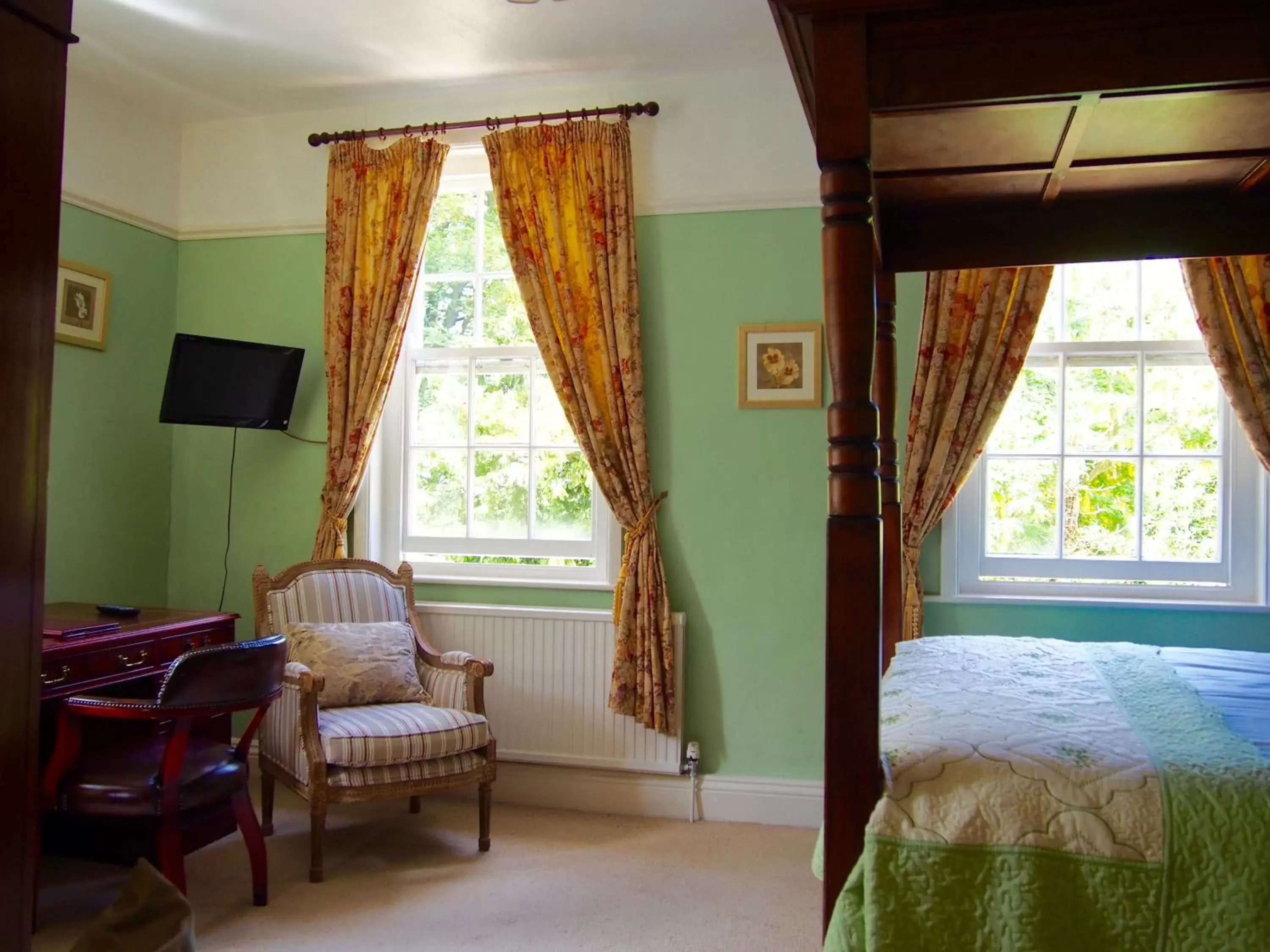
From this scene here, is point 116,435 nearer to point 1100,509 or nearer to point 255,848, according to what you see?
point 255,848

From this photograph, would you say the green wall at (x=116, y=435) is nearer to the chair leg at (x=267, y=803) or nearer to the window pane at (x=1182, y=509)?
the chair leg at (x=267, y=803)

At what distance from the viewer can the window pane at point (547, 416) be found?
13.7ft

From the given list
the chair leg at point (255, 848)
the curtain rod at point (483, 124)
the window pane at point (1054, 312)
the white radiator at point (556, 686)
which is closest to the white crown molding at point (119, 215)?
the curtain rod at point (483, 124)

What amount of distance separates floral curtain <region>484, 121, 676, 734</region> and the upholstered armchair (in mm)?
660

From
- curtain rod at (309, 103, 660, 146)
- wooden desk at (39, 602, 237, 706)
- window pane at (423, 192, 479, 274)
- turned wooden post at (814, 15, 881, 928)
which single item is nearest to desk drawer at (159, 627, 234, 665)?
wooden desk at (39, 602, 237, 706)

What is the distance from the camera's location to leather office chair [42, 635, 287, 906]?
2701mm

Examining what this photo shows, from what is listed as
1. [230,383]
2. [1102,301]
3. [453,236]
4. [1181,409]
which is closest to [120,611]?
[230,383]

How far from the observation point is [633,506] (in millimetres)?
3902

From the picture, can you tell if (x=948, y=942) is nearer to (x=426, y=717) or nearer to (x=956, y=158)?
(x=956, y=158)

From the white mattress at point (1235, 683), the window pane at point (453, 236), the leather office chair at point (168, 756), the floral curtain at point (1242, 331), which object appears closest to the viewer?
the white mattress at point (1235, 683)

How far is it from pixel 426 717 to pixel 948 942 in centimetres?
234

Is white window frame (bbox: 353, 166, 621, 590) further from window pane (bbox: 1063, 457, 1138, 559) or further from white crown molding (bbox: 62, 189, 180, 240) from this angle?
window pane (bbox: 1063, 457, 1138, 559)

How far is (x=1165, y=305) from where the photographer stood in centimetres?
363

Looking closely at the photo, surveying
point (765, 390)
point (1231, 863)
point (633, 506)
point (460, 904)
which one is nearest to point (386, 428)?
point (633, 506)
